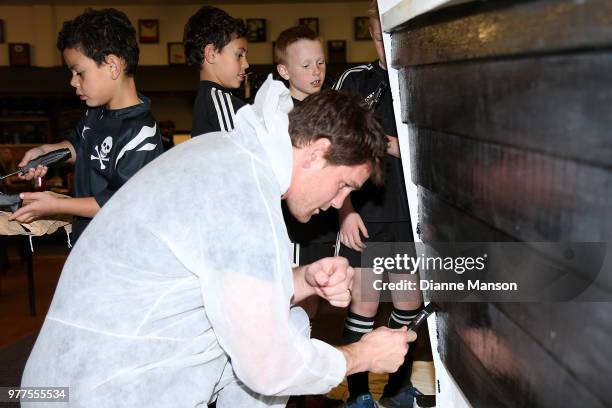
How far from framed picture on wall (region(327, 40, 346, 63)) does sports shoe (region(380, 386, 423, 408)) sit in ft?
25.4

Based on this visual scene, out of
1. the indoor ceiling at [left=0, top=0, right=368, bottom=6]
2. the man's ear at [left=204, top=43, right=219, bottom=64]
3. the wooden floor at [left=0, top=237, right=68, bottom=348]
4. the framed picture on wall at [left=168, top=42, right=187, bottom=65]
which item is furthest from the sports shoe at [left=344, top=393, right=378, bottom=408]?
the framed picture on wall at [left=168, top=42, right=187, bottom=65]

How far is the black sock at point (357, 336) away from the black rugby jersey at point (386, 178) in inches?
13.6

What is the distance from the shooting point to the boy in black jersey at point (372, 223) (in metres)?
2.37

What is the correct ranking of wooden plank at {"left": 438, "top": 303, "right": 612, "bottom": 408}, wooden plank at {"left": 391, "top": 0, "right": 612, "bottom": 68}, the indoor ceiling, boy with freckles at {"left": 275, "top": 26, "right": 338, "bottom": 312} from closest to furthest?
wooden plank at {"left": 391, "top": 0, "right": 612, "bottom": 68} → wooden plank at {"left": 438, "top": 303, "right": 612, "bottom": 408} → boy with freckles at {"left": 275, "top": 26, "right": 338, "bottom": 312} → the indoor ceiling

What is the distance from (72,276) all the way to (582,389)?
35.6 inches

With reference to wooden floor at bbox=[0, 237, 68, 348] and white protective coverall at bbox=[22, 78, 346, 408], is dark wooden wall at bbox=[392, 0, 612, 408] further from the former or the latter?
wooden floor at bbox=[0, 237, 68, 348]

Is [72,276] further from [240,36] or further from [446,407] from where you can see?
[240,36]

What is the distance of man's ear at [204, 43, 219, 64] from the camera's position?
2.41 metres

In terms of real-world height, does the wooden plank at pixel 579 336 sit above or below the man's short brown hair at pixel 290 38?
below

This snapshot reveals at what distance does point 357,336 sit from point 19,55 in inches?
345

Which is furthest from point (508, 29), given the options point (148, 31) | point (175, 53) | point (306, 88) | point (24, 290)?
point (148, 31)

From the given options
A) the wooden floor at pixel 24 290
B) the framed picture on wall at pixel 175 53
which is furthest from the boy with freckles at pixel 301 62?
the framed picture on wall at pixel 175 53

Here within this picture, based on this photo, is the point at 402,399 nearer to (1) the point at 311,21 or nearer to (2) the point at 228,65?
(2) the point at 228,65

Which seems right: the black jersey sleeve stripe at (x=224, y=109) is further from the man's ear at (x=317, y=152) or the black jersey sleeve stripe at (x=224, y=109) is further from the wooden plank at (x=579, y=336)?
the wooden plank at (x=579, y=336)
